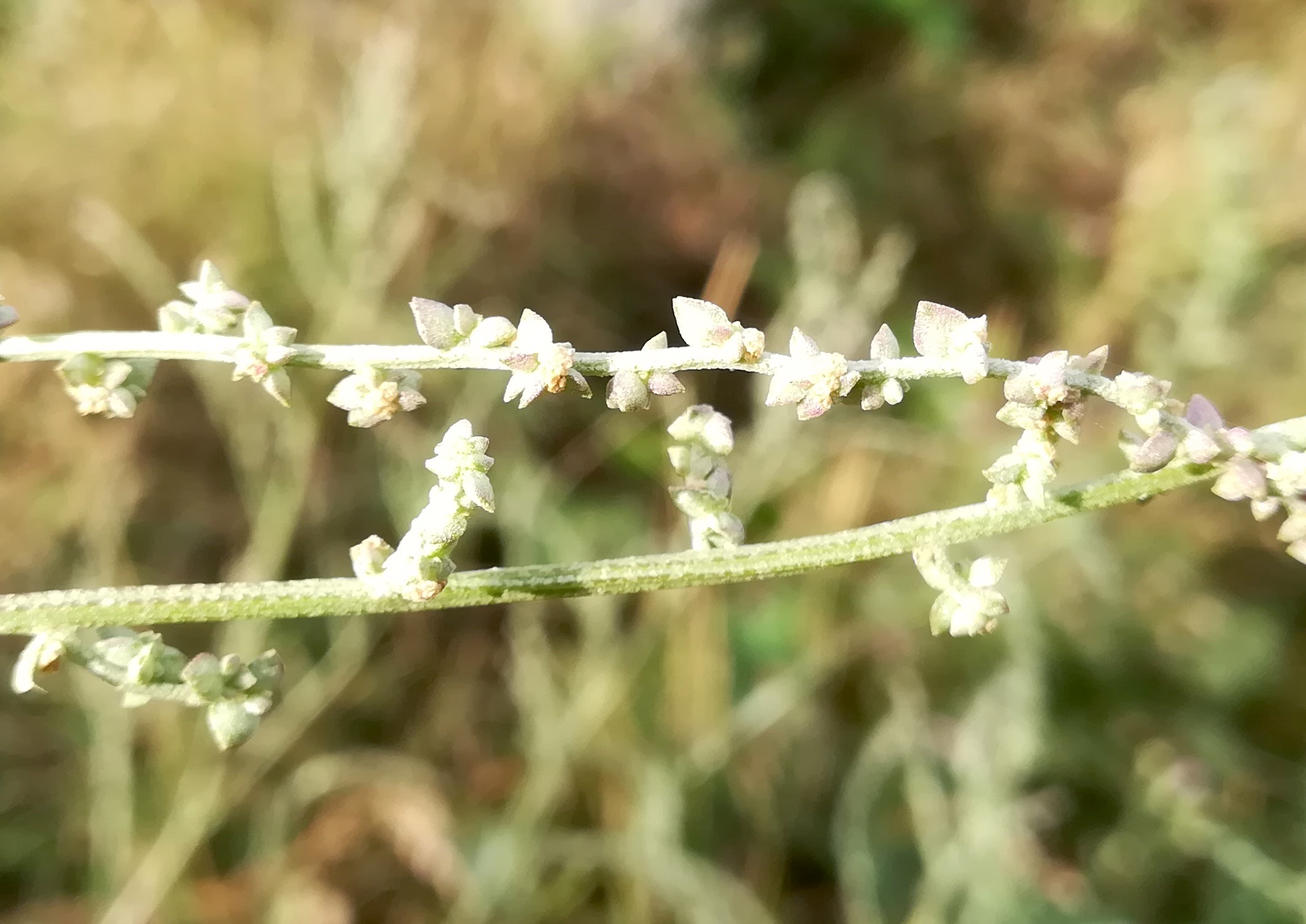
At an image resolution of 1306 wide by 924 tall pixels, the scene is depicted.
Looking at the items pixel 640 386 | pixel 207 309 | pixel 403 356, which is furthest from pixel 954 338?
pixel 207 309

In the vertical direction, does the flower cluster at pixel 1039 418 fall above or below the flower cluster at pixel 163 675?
above

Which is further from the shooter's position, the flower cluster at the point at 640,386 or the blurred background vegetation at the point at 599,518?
the blurred background vegetation at the point at 599,518

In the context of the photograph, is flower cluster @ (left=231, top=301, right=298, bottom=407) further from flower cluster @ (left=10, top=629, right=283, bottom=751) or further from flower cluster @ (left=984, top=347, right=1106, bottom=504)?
flower cluster @ (left=984, top=347, right=1106, bottom=504)

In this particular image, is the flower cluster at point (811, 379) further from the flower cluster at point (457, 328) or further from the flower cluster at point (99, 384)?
the flower cluster at point (99, 384)

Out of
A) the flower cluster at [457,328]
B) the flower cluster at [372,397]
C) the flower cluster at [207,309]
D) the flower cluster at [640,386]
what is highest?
the flower cluster at [207,309]

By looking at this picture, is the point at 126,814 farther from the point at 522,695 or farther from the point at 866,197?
the point at 866,197

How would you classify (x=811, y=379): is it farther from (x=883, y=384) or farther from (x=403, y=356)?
(x=403, y=356)

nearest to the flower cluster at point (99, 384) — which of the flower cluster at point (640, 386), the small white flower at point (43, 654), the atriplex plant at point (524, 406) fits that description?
the atriplex plant at point (524, 406)
